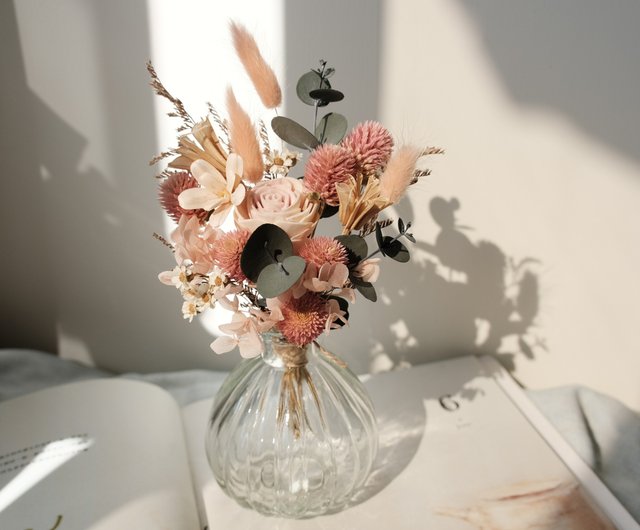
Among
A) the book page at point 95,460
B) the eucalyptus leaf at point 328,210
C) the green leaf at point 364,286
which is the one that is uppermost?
the eucalyptus leaf at point 328,210

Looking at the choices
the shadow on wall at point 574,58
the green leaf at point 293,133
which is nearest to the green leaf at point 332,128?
the green leaf at point 293,133

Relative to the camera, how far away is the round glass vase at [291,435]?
716 millimetres

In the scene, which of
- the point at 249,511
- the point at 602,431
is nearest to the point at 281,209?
the point at 249,511

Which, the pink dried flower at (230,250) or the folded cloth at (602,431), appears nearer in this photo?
the pink dried flower at (230,250)

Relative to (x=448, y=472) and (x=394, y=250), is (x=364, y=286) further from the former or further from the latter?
(x=448, y=472)

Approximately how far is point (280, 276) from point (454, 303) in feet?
1.82

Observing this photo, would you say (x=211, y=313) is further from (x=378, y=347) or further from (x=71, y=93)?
(x=71, y=93)

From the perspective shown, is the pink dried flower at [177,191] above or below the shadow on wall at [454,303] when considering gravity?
above

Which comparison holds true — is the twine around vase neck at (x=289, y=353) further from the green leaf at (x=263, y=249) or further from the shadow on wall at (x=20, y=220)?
the shadow on wall at (x=20, y=220)

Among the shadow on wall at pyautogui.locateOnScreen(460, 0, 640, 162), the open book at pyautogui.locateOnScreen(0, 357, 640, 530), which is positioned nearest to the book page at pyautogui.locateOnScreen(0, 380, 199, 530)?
the open book at pyautogui.locateOnScreen(0, 357, 640, 530)

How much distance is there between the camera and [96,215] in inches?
38.6

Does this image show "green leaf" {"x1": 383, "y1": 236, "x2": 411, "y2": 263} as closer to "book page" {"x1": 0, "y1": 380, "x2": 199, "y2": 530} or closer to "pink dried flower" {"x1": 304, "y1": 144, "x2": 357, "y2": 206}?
"pink dried flower" {"x1": 304, "y1": 144, "x2": 357, "y2": 206}

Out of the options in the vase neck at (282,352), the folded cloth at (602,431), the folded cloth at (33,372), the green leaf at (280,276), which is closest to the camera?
the green leaf at (280,276)

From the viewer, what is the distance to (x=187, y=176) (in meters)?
0.63
